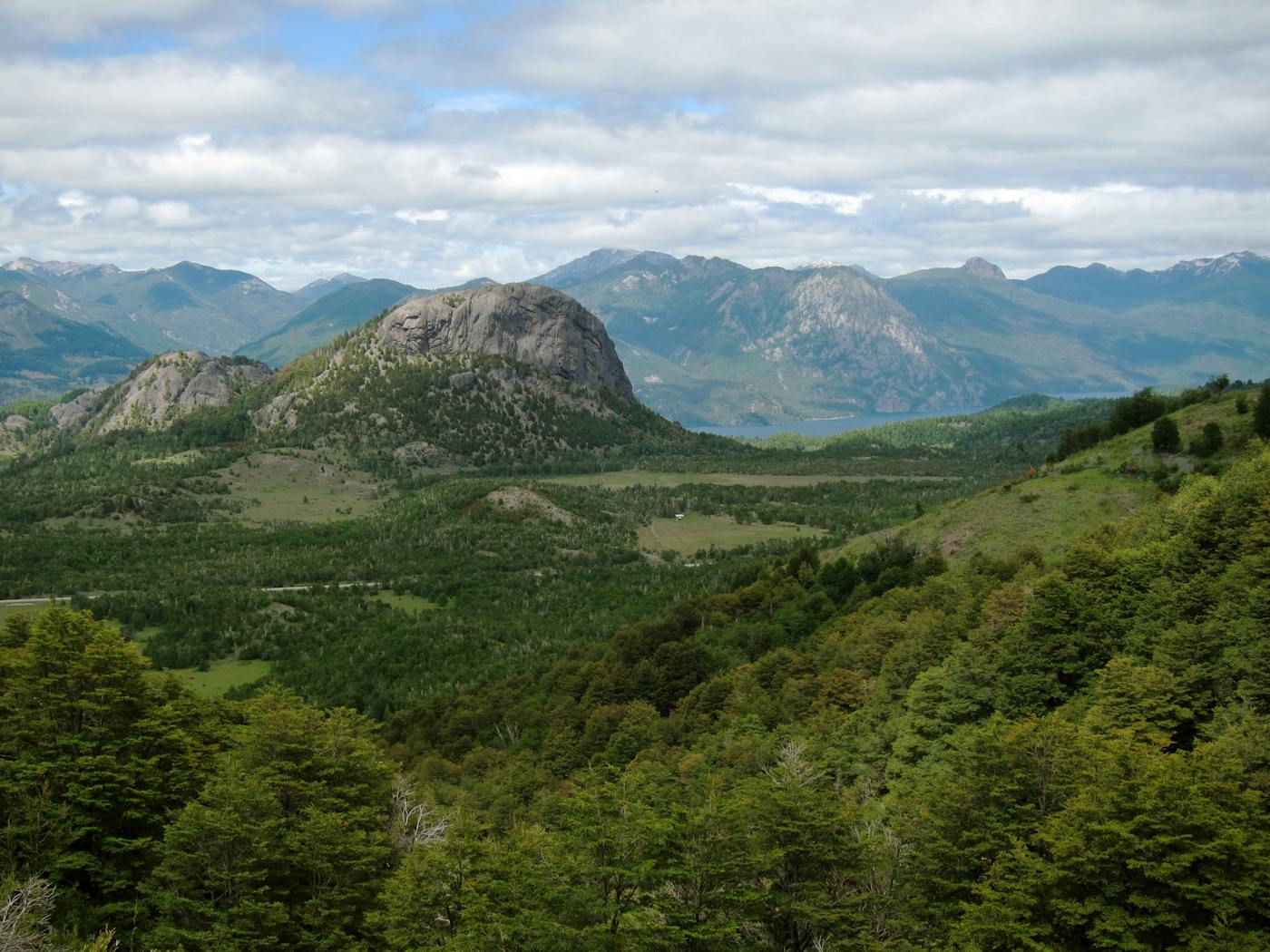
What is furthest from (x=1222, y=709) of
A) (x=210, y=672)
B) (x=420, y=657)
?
(x=210, y=672)

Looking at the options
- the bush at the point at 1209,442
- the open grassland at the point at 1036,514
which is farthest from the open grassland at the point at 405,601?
the bush at the point at 1209,442

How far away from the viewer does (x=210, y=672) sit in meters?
126

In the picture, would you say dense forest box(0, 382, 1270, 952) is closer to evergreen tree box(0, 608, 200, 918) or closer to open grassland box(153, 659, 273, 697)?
evergreen tree box(0, 608, 200, 918)

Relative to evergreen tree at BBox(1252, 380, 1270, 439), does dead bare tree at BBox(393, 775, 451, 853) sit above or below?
below

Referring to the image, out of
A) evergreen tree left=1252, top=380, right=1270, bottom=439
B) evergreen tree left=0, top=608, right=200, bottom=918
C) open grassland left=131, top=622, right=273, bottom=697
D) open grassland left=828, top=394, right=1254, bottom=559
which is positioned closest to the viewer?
evergreen tree left=0, top=608, right=200, bottom=918

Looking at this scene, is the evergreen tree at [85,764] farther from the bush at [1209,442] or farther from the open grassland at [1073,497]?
the bush at [1209,442]

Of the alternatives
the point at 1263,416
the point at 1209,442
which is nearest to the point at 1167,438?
the point at 1209,442

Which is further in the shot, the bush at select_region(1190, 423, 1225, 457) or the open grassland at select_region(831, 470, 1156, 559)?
the bush at select_region(1190, 423, 1225, 457)

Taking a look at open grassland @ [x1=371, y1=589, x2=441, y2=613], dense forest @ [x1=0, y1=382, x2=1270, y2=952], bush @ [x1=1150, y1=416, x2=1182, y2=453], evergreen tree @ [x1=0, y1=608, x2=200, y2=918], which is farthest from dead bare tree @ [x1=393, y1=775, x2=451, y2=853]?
open grassland @ [x1=371, y1=589, x2=441, y2=613]

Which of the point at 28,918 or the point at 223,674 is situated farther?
the point at 223,674

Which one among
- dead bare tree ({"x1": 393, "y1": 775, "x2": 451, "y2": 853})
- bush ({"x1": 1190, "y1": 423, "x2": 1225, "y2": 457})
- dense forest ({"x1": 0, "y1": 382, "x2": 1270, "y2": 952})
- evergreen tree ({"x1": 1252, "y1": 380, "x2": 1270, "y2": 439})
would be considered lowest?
dead bare tree ({"x1": 393, "y1": 775, "x2": 451, "y2": 853})

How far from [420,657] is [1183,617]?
331ft

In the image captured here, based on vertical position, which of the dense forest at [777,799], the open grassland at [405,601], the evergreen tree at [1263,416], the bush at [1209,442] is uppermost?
the evergreen tree at [1263,416]

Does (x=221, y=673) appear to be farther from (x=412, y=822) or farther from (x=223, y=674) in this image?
(x=412, y=822)
